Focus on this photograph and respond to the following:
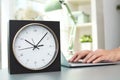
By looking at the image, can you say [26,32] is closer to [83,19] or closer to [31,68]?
[31,68]

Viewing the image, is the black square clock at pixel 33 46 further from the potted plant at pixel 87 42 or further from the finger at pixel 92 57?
the potted plant at pixel 87 42

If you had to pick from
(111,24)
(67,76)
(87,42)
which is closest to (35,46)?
(67,76)

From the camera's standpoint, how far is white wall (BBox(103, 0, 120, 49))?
2.42 m

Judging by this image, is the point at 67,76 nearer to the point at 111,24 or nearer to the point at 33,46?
the point at 33,46

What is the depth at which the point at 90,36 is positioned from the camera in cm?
237

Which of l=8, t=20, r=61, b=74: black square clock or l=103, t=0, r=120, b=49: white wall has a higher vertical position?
l=103, t=0, r=120, b=49: white wall

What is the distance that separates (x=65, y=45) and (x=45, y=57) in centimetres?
189

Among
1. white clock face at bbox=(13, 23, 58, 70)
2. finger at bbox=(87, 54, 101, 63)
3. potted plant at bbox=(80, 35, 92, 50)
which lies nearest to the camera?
white clock face at bbox=(13, 23, 58, 70)

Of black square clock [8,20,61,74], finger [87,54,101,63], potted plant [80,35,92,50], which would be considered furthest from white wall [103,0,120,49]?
black square clock [8,20,61,74]

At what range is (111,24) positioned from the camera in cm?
247

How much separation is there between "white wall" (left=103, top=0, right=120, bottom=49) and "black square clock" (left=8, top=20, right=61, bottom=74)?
1.84 meters

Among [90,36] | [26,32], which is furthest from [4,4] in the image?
[26,32]

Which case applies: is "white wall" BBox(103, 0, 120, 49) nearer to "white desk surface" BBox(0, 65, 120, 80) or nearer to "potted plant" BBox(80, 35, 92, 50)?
"potted plant" BBox(80, 35, 92, 50)

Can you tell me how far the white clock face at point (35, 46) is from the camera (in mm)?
600
